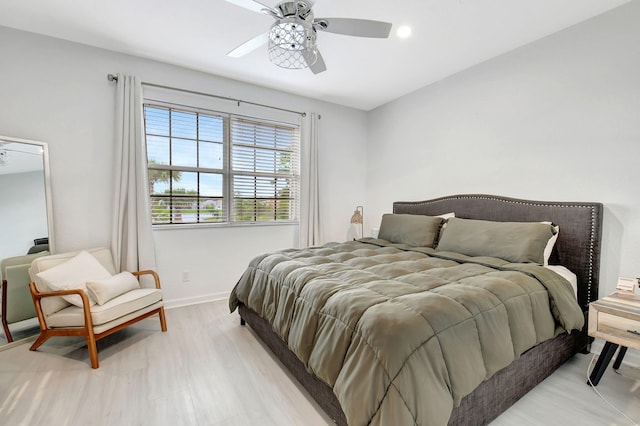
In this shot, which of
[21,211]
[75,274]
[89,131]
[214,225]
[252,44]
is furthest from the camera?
[214,225]

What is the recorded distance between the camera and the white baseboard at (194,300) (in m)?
3.26

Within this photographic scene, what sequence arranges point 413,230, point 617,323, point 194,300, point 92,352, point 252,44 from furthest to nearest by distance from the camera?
1. point 194,300
2. point 413,230
3. point 252,44
4. point 92,352
5. point 617,323

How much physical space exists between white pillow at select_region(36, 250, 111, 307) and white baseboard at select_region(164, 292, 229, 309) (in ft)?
2.84

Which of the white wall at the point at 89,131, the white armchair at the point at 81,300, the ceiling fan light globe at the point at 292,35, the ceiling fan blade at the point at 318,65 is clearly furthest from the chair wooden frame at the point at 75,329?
the ceiling fan blade at the point at 318,65

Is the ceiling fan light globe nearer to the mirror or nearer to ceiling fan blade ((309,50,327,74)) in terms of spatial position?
ceiling fan blade ((309,50,327,74))

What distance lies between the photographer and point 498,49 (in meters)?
2.81

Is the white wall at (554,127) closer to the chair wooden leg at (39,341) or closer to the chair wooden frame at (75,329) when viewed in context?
the chair wooden frame at (75,329)

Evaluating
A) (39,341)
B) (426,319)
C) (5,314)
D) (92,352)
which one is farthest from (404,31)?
(5,314)

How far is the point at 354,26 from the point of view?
193 cm

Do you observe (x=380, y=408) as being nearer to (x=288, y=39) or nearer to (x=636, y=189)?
(x=288, y=39)

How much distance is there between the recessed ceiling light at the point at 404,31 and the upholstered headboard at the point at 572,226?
5.97 ft

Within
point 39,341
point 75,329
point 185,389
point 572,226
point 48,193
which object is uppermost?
point 48,193

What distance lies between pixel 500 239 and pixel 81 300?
3462 mm

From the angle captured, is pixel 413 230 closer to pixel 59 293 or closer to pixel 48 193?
pixel 59 293
